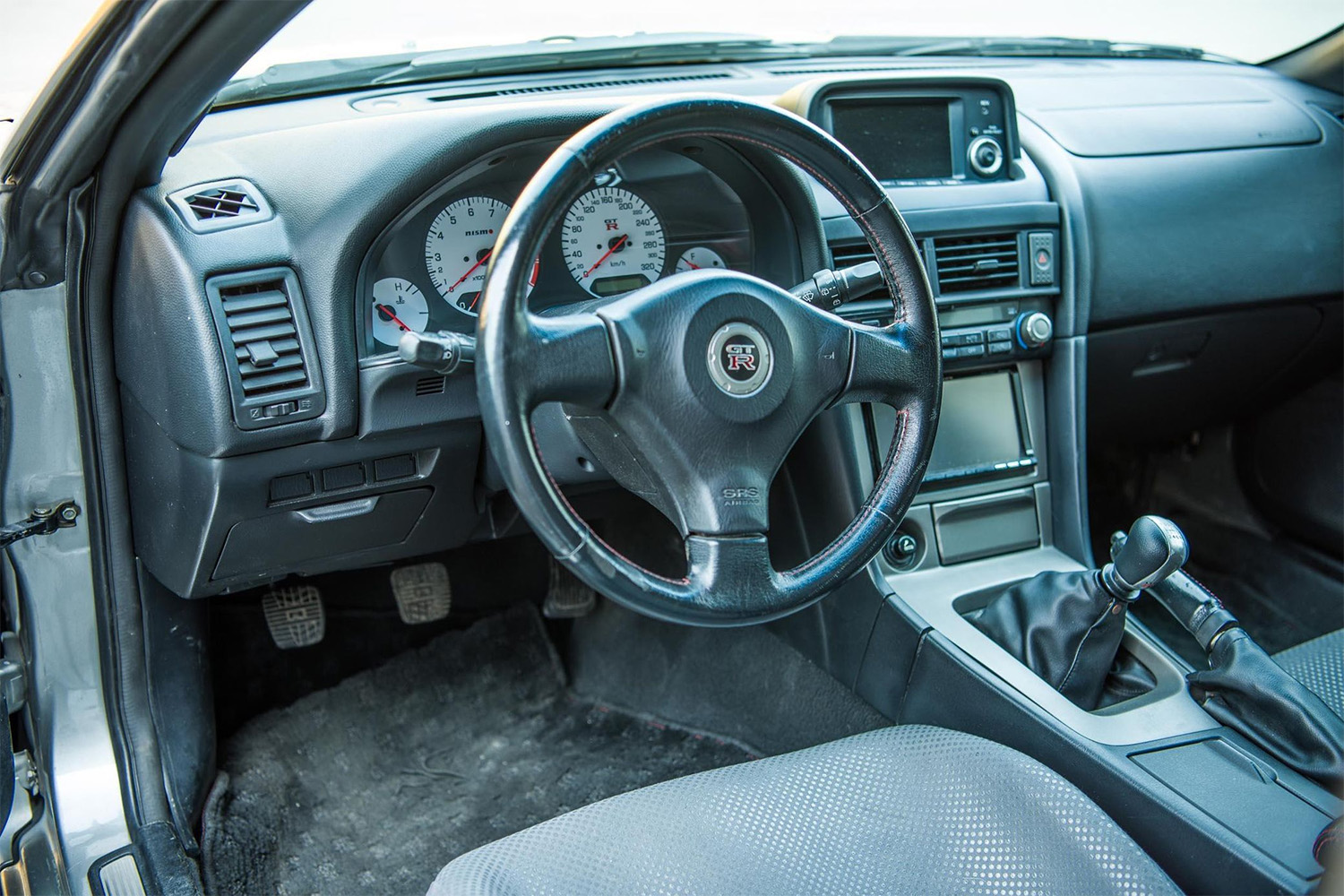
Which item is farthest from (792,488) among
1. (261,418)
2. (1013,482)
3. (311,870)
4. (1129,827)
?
(311,870)

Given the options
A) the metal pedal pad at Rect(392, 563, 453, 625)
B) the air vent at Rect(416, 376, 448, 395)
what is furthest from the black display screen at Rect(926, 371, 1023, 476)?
the metal pedal pad at Rect(392, 563, 453, 625)

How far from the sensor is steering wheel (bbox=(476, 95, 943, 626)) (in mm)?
1218

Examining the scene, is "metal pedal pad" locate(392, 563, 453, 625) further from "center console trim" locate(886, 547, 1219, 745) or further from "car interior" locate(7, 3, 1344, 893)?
"center console trim" locate(886, 547, 1219, 745)

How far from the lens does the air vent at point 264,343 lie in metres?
1.55

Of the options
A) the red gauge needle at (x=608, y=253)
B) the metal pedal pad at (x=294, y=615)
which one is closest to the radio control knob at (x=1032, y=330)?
the red gauge needle at (x=608, y=253)

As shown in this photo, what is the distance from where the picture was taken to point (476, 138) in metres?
1.61

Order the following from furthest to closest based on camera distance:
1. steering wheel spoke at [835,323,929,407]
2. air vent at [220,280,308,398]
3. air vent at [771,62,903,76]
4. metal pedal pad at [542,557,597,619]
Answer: metal pedal pad at [542,557,597,619]
air vent at [771,62,903,76]
air vent at [220,280,308,398]
steering wheel spoke at [835,323,929,407]

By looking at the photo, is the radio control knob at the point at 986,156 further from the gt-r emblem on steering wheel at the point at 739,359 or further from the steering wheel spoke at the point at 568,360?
the steering wheel spoke at the point at 568,360

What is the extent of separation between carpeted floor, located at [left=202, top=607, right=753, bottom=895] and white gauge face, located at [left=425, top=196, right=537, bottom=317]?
3.64ft

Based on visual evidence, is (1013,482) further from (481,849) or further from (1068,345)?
(481,849)

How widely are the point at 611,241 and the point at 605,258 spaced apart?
1.2 inches

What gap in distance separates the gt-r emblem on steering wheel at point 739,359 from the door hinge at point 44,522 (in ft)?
3.71

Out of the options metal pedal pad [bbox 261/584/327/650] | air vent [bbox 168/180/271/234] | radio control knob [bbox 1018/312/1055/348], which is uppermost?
air vent [bbox 168/180/271/234]

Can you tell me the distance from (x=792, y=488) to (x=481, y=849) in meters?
0.96
